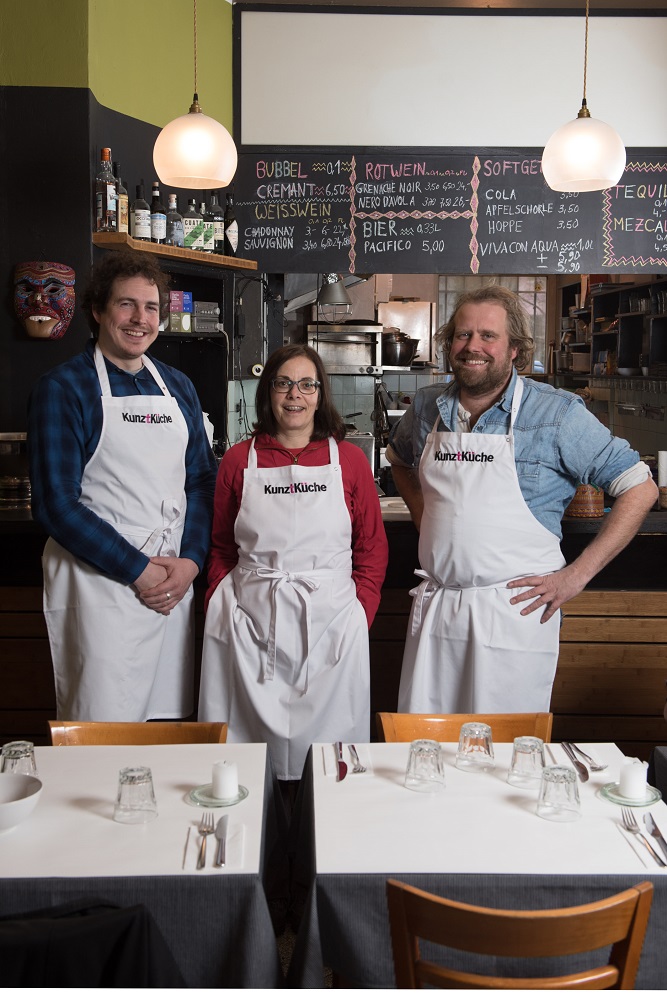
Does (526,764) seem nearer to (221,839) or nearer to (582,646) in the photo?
(221,839)

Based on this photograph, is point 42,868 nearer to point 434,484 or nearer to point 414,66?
point 434,484

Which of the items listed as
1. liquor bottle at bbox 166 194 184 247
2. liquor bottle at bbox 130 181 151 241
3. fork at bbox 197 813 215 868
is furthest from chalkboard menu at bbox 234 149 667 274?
fork at bbox 197 813 215 868

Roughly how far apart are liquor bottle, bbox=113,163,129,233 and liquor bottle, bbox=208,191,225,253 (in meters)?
0.60

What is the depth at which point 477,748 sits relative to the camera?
208 centimetres

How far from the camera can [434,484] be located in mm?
2842

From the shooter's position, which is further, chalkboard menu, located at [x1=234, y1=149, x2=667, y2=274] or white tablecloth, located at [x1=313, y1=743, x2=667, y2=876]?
chalkboard menu, located at [x1=234, y1=149, x2=667, y2=274]

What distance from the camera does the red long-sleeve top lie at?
9.44 ft

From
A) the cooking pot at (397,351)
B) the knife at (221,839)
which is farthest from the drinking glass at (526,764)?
the cooking pot at (397,351)

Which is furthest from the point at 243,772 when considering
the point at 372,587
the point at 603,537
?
the point at 603,537

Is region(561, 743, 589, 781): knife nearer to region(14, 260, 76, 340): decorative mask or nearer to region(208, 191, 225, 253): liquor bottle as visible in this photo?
region(14, 260, 76, 340): decorative mask

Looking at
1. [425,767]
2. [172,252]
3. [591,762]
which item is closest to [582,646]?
[591,762]

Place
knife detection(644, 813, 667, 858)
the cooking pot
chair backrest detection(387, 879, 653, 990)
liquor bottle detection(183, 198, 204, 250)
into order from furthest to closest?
the cooking pot < liquor bottle detection(183, 198, 204, 250) < knife detection(644, 813, 667, 858) < chair backrest detection(387, 879, 653, 990)

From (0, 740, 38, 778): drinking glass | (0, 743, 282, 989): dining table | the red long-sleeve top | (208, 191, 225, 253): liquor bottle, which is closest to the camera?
(0, 743, 282, 989): dining table

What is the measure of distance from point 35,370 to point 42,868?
10.6 ft
